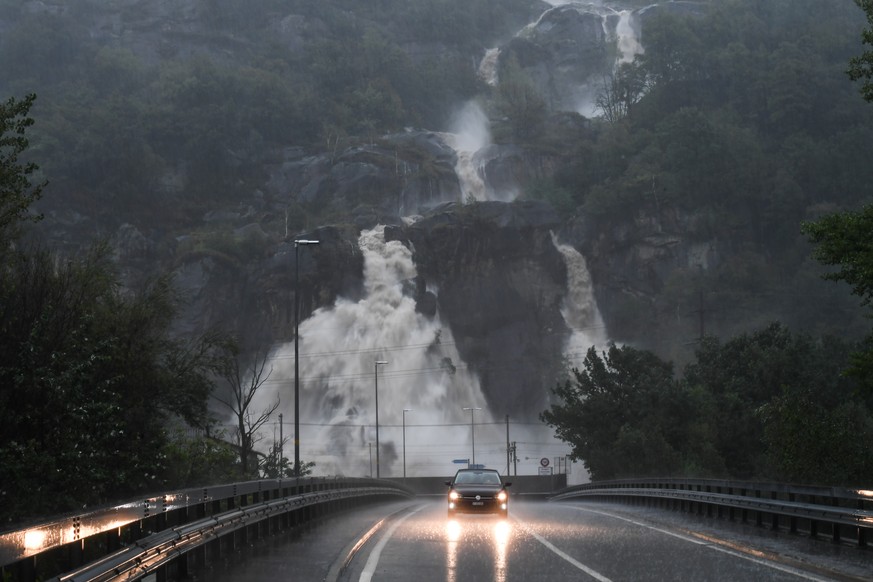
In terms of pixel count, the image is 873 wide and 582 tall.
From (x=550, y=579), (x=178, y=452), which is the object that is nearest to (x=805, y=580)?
(x=550, y=579)

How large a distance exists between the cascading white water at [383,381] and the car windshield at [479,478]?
8054cm

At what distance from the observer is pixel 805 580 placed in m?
14.4

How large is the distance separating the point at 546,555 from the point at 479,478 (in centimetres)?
1510

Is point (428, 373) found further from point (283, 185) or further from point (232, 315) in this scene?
point (283, 185)

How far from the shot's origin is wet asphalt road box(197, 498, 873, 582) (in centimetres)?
1505

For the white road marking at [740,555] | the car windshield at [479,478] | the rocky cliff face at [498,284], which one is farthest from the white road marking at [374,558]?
the rocky cliff face at [498,284]

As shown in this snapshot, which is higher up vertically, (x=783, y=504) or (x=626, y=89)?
(x=626, y=89)

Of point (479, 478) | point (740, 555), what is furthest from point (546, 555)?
point (479, 478)

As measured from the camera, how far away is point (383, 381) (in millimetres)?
122562

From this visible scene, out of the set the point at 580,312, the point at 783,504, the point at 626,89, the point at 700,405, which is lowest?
the point at 783,504

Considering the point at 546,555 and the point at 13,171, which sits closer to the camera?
the point at 546,555

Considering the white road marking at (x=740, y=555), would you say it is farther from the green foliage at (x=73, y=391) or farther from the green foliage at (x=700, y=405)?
the green foliage at (x=700, y=405)

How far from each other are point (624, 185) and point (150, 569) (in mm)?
140745

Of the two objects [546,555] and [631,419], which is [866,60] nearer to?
[546,555]
